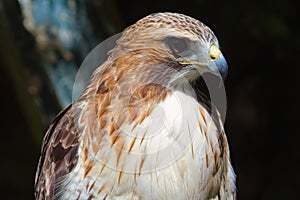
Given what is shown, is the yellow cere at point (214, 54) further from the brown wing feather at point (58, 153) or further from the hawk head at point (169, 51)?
the brown wing feather at point (58, 153)

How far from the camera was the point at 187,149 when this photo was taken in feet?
8.52

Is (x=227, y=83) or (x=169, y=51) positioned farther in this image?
(x=227, y=83)

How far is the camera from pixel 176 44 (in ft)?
8.39

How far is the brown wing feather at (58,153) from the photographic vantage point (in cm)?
269

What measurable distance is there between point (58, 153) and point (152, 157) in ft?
1.43

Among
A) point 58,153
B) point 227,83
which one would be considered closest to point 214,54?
point 58,153

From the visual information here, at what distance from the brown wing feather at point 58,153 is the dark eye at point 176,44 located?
43 centimetres

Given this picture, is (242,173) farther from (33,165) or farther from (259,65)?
(33,165)

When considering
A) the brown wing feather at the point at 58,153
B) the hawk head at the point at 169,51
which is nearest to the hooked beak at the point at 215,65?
the hawk head at the point at 169,51

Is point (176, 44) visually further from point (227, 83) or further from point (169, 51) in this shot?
point (227, 83)

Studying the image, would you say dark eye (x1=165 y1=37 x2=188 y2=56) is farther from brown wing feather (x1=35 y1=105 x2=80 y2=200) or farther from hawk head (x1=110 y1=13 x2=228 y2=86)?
brown wing feather (x1=35 y1=105 x2=80 y2=200)

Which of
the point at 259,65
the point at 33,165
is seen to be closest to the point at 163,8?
the point at 259,65

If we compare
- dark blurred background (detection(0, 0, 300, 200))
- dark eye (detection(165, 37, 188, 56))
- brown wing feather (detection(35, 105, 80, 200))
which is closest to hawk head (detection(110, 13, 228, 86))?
dark eye (detection(165, 37, 188, 56))

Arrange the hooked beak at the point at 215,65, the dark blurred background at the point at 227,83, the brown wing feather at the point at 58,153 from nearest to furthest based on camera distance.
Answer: the hooked beak at the point at 215,65 → the brown wing feather at the point at 58,153 → the dark blurred background at the point at 227,83
